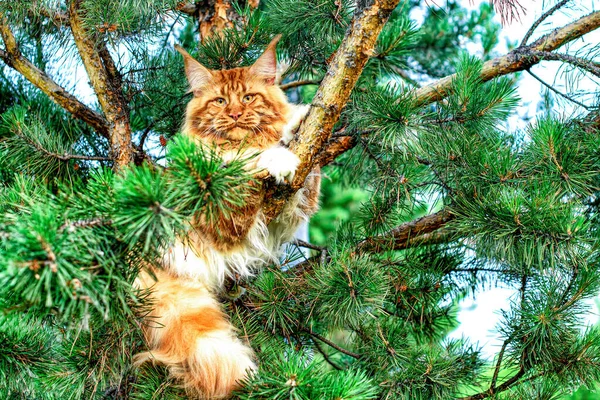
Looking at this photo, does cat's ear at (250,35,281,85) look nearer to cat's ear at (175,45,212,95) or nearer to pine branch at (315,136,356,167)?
cat's ear at (175,45,212,95)

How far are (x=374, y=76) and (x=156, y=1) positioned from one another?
105cm

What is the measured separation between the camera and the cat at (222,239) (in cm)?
193

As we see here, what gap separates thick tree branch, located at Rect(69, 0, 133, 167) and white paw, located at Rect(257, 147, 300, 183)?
1.79ft

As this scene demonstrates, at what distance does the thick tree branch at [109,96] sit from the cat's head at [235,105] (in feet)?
1.16

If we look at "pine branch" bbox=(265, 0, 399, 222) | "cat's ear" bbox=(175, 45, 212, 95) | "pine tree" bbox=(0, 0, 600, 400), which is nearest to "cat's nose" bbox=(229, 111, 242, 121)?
"cat's ear" bbox=(175, 45, 212, 95)

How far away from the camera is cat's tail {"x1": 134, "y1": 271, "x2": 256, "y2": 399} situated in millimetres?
1912

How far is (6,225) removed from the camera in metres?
1.23

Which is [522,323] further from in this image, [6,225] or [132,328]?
[6,225]

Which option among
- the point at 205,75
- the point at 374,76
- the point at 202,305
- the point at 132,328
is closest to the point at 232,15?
the point at 205,75

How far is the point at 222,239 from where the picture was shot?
2230 millimetres

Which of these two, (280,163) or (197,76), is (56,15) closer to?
(197,76)

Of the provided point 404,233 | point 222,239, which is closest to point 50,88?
point 222,239

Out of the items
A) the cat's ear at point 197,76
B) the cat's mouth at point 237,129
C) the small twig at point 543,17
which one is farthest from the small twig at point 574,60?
the cat's ear at point 197,76

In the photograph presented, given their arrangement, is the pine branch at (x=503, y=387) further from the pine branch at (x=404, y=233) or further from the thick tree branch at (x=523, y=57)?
the thick tree branch at (x=523, y=57)
